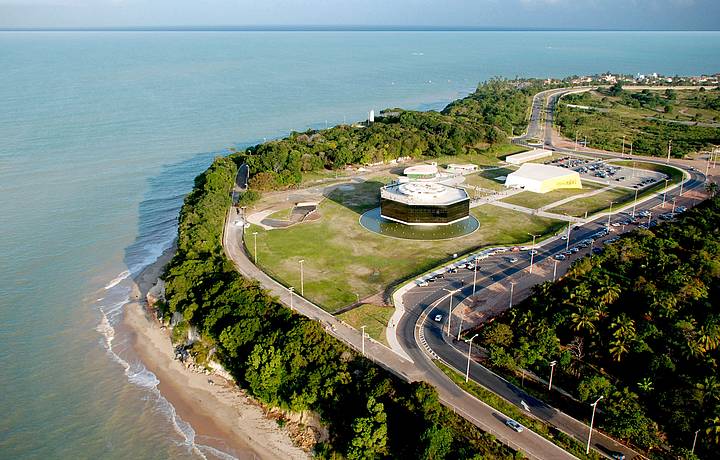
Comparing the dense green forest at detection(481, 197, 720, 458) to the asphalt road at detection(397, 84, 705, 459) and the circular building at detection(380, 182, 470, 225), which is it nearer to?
the asphalt road at detection(397, 84, 705, 459)

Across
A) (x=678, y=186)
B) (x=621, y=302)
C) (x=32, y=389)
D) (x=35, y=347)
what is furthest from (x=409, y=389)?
(x=678, y=186)

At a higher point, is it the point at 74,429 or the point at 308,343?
the point at 308,343

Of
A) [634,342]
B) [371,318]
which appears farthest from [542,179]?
[371,318]

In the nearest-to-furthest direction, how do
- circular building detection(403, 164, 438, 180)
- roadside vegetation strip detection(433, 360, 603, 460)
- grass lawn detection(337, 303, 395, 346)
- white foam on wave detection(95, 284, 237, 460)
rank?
roadside vegetation strip detection(433, 360, 603, 460) < white foam on wave detection(95, 284, 237, 460) < grass lawn detection(337, 303, 395, 346) < circular building detection(403, 164, 438, 180)

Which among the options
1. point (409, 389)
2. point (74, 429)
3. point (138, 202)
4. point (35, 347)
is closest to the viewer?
point (409, 389)

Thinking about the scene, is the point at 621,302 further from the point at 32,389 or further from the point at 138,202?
the point at 138,202

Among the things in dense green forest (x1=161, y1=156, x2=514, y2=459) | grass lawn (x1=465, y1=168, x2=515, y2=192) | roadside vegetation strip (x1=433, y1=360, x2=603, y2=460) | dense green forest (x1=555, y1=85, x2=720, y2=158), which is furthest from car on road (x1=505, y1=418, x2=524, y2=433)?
dense green forest (x1=555, y1=85, x2=720, y2=158)

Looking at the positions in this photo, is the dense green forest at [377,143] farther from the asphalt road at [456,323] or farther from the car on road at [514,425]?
the car on road at [514,425]
